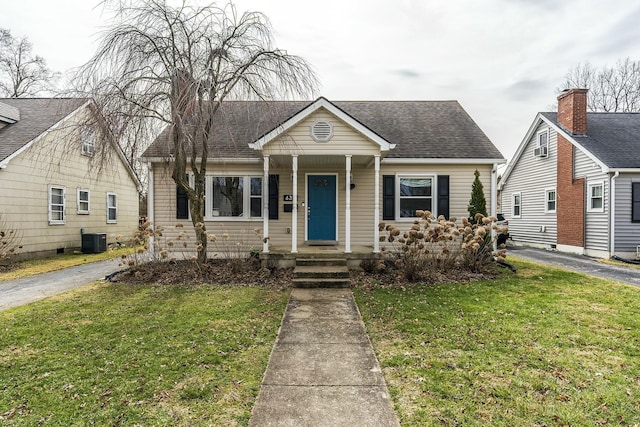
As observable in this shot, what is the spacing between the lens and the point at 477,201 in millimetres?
9586

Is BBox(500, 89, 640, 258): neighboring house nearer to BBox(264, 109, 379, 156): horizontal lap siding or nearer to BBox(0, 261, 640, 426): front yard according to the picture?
BBox(0, 261, 640, 426): front yard

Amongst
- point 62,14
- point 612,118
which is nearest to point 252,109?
point 62,14

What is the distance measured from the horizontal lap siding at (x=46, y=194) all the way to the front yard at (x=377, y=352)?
4858 millimetres

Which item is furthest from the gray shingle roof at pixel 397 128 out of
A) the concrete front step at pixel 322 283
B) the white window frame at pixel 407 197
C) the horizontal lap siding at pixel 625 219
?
the horizontal lap siding at pixel 625 219

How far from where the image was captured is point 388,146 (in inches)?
340

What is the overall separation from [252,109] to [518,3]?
7978mm

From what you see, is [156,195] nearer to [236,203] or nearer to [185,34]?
[236,203]

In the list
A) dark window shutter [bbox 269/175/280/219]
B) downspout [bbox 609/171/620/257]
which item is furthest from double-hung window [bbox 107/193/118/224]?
downspout [bbox 609/171/620/257]

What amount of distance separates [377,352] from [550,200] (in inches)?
578

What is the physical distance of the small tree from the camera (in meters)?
9.56

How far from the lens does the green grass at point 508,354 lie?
279 cm

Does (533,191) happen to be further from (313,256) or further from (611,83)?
(611,83)

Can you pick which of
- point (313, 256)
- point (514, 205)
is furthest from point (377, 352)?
point (514, 205)

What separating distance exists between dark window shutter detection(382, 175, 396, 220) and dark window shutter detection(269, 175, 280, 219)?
3.27 m
